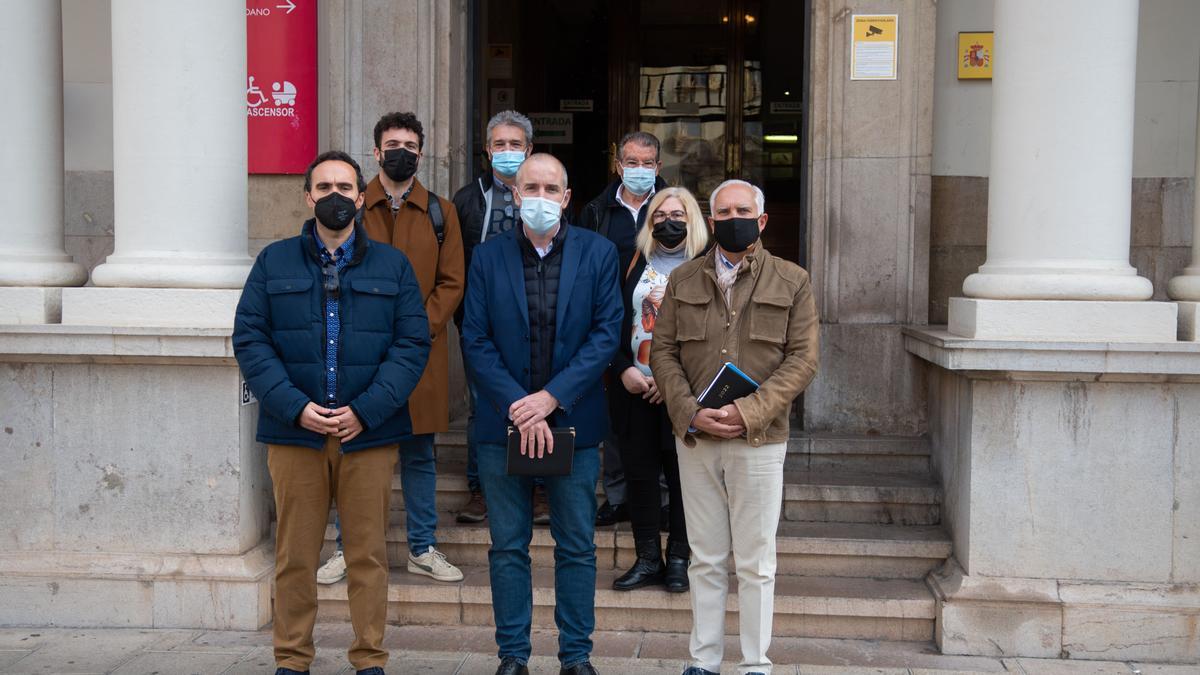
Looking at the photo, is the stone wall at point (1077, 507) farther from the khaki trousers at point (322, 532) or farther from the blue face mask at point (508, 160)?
the khaki trousers at point (322, 532)

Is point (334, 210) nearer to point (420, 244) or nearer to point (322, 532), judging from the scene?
point (420, 244)

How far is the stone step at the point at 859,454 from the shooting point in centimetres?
664

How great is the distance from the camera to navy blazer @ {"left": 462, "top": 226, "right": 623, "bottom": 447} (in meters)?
4.52

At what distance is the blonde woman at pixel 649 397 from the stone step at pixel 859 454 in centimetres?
149

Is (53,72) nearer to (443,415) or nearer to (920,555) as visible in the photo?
(443,415)

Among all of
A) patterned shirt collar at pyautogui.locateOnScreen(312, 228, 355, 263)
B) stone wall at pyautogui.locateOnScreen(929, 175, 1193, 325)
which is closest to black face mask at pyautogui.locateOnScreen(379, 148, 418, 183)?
patterned shirt collar at pyautogui.locateOnScreen(312, 228, 355, 263)

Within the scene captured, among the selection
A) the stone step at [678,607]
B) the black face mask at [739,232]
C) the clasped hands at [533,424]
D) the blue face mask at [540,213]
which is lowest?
the stone step at [678,607]

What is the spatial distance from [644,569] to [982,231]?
3199 mm

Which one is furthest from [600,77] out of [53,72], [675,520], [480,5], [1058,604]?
[1058,604]

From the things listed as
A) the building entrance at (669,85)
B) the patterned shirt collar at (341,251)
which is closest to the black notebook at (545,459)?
the patterned shirt collar at (341,251)

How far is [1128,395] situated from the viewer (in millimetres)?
5184

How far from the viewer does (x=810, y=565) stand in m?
Result: 5.77

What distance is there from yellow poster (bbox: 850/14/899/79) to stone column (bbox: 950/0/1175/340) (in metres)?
1.41

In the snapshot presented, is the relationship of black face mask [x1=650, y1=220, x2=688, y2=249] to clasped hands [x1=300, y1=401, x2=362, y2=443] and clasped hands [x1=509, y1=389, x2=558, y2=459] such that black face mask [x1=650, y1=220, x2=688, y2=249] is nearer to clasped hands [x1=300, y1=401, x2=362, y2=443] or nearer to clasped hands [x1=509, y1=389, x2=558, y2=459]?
clasped hands [x1=509, y1=389, x2=558, y2=459]
